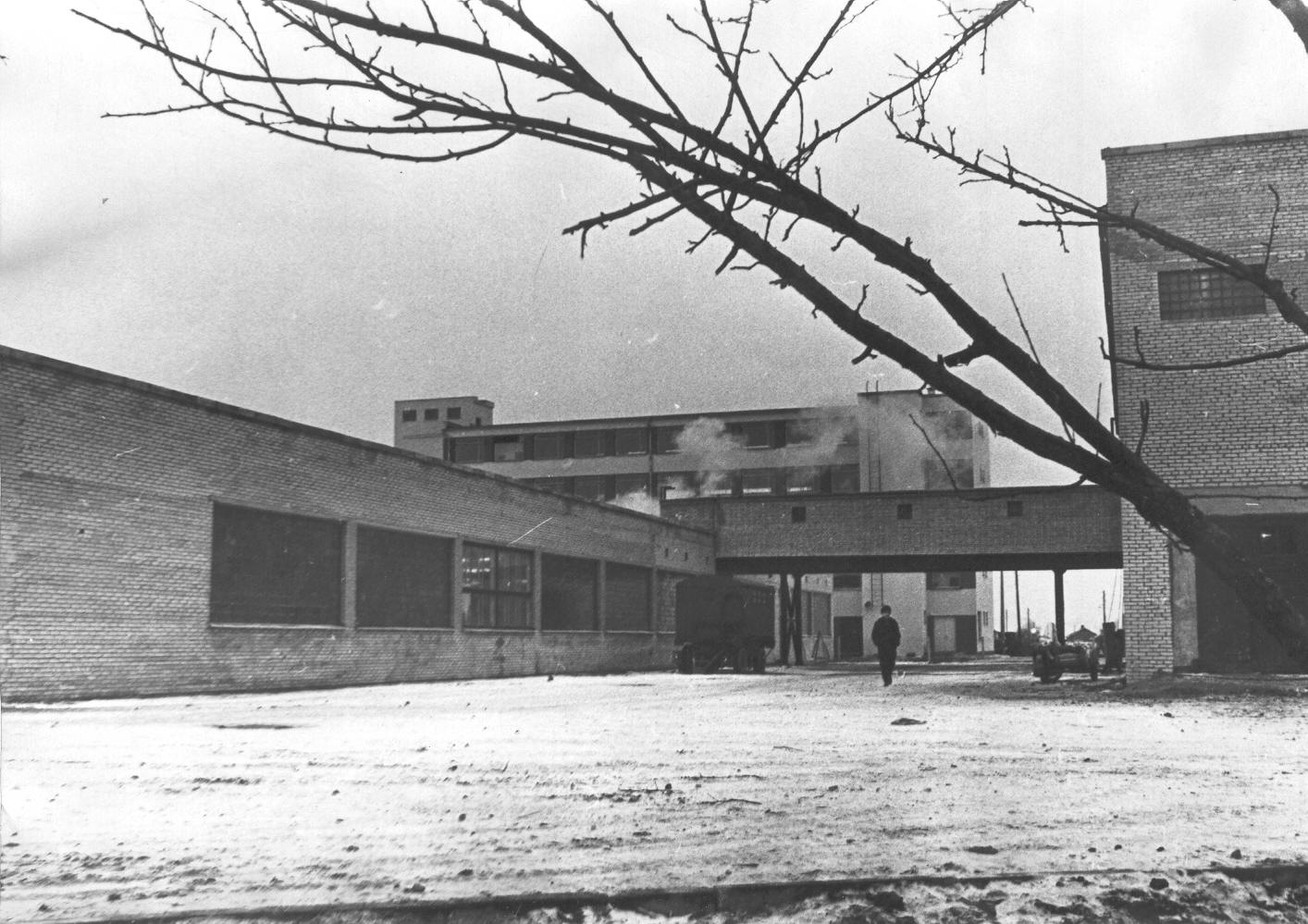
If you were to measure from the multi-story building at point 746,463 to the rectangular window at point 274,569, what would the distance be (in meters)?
33.9

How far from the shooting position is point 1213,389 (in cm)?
2008

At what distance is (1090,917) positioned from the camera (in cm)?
511

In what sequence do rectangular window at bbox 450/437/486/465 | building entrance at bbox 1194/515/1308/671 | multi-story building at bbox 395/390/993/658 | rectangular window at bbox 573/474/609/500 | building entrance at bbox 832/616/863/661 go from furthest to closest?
rectangular window at bbox 450/437/486/465, rectangular window at bbox 573/474/609/500, building entrance at bbox 832/616/863/661, multi-story building at bbox 395/390/993/658, building entrance at bbox 1194/515/1308/671

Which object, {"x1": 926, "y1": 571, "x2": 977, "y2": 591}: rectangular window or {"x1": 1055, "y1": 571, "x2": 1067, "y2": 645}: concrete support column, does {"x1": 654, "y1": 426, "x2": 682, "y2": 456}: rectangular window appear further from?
{"x1": 1055, "y1": 571, "x2": 1067, "y2": 645}: concrete support column

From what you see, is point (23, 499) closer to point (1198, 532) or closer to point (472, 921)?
point (472, 921)

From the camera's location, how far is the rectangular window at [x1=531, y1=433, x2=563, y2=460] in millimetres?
70875

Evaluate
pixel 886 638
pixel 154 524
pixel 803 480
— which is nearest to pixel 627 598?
pixel 886 638

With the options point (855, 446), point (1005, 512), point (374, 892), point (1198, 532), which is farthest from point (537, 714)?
point (855, 446)

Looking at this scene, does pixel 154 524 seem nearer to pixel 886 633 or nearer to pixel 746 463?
pixel 886 633

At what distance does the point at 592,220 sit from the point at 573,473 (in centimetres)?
6801

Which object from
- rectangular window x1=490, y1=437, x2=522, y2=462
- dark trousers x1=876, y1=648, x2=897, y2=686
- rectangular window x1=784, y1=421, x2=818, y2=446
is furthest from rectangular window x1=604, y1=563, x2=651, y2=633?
rectangular window x1=490, y1=437, x2=522, y2=462

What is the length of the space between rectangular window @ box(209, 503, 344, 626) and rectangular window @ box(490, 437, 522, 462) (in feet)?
159

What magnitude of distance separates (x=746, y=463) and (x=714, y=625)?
35.1m

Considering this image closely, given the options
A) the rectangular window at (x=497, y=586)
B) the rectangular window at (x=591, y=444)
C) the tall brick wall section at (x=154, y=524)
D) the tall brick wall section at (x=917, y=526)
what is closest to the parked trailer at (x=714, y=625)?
the rectangular window at (x=497, y=586)
